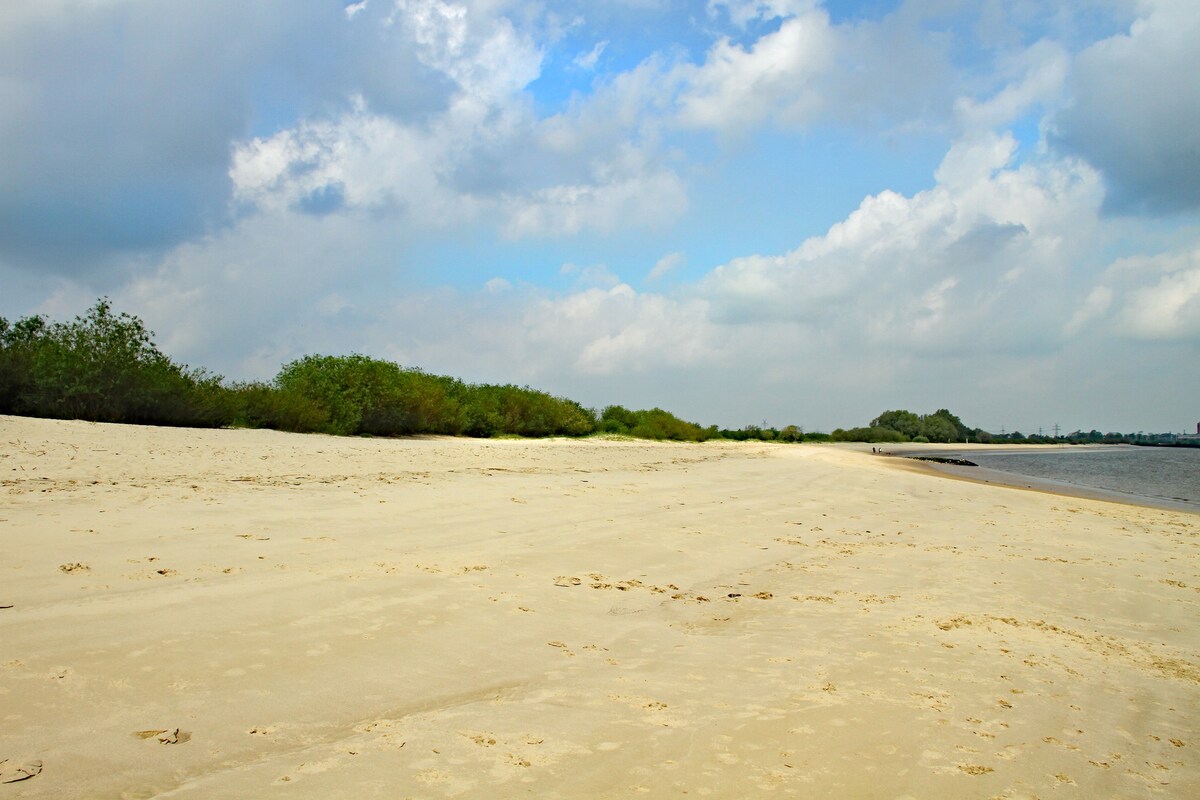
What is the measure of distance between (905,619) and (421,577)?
3.44 m

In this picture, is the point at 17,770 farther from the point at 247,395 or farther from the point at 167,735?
the point at 247,395

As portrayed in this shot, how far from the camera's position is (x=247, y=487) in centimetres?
851

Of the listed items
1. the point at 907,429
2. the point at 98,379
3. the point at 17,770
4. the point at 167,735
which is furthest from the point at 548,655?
the point at 907,429

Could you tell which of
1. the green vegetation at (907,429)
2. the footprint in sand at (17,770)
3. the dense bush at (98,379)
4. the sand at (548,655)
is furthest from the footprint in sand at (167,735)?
the green vegetation at (907,429)

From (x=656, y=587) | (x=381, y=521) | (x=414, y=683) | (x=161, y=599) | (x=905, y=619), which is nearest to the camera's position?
(x=414, y=683)

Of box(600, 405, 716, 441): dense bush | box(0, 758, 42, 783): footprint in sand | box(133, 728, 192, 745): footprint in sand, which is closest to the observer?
box(0, 758, 42, 783): footprint in sand

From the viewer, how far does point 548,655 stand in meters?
4.05

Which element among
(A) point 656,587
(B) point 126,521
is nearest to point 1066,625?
(A) point 656,587

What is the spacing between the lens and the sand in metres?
2.74

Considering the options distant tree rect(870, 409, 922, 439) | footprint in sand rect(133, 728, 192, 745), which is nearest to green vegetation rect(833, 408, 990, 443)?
distant tree rect(870, 409, 922, 439)

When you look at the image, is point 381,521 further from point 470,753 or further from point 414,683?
point 470,753

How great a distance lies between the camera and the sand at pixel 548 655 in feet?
8.98

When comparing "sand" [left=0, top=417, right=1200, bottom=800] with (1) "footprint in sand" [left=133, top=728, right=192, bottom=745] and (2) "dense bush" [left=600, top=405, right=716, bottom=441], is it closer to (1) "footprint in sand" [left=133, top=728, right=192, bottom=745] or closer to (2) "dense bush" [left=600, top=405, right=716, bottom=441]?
(1) "footprint in sand" [left=133, top=728, right=192, bottom=745]

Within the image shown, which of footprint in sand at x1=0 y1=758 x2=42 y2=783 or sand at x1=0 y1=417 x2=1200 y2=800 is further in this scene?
sand at x1=0 y1=417 x2=1200 y2=800
